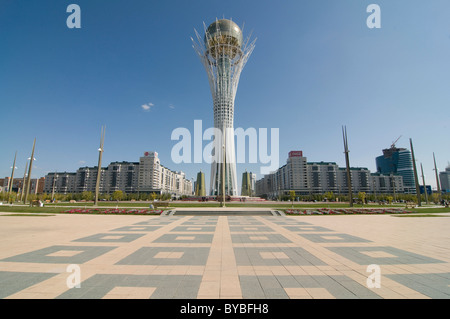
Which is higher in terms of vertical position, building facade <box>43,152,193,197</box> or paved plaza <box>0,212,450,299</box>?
building facade <box>43,152,193,197</box>

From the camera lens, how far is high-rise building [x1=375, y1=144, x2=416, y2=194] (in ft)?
493

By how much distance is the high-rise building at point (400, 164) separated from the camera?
150 metres

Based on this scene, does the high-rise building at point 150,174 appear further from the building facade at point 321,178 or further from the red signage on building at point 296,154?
the red signage on building at point 296,154

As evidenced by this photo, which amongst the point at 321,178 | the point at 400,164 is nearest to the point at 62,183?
the point at 321,178

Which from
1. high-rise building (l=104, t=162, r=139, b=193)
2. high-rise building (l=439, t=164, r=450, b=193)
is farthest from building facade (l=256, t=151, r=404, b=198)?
high-rise building (l=104, t=162, r=139, b=193)

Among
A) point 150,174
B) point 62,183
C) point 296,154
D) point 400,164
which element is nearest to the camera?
point 150,174

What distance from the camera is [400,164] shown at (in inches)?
6467

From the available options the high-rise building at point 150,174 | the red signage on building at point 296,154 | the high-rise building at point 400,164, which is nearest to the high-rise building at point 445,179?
the high-rise building at point 400,164

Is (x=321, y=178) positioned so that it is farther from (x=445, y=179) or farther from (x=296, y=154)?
(x=445, y=179)

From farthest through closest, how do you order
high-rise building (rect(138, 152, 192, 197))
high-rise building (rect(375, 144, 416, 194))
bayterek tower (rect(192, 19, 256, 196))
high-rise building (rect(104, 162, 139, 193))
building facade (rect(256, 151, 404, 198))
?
high-rise building (rect(375, 144, 416, 194)) < high-rise building (rect(104, 162, 139, 193)) < high-rise building (rect(138, 152, 192, 197)) < building facade (rect(256, 151, 404, 198)) < bayterek tower (rect(192, 19, 256, 196))

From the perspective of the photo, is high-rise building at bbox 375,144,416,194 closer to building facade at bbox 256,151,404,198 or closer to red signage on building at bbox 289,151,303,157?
building facade at bbox 256,151,404,198

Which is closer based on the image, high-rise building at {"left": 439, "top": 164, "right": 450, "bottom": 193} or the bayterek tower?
the bayterek tower
